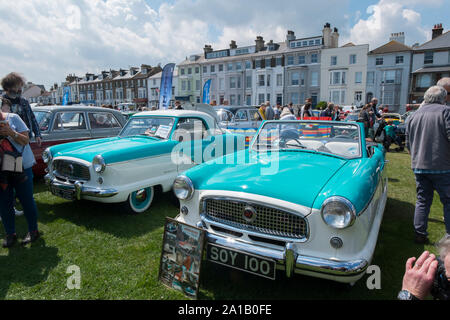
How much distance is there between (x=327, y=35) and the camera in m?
37.0

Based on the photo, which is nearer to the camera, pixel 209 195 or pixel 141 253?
pixel 209 195

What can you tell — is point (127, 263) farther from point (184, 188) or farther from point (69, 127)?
point (69, 127)

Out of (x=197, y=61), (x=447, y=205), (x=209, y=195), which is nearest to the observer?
(x=209, y=195)

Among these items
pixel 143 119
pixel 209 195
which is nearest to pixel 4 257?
pixel 209 195

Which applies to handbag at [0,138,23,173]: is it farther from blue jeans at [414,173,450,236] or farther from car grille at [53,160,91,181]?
blue jeans at [414,173,450,236]

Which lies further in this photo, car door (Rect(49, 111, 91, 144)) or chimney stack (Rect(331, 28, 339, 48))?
chimney stack (Rect(331, 28, 339, 48))

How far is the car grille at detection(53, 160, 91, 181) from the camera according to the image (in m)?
4.45

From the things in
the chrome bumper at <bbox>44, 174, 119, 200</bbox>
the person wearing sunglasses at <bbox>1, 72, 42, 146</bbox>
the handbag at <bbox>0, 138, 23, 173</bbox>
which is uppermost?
the person wearing sunglasses at <bbox>1, 72, 42, 146</bbox>

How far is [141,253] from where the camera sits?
349 centimetres

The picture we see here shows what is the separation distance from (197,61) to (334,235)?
167 feet

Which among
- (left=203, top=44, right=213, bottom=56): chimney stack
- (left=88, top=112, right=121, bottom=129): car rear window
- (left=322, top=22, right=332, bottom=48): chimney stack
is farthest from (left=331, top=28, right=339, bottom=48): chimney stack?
(left=88, top=112, right=121, bottom=129): car rear window

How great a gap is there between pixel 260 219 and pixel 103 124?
591 centimetres
